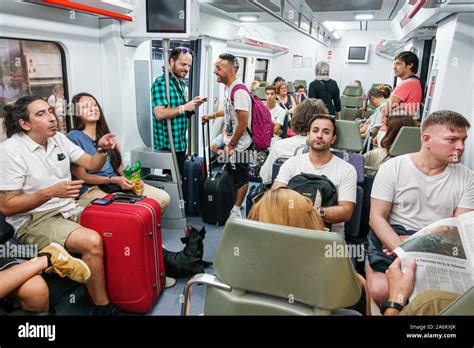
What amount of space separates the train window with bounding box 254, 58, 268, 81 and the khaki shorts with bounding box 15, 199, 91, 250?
978 centimetres

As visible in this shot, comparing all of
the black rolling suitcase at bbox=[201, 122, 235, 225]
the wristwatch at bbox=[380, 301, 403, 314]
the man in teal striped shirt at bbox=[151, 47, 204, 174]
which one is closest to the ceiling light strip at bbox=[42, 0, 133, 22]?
the man in teal striped shirt at bbox=[151, 47, 204, 174]

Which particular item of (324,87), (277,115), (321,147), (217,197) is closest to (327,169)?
(321,147)

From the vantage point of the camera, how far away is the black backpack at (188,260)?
2.98 meters

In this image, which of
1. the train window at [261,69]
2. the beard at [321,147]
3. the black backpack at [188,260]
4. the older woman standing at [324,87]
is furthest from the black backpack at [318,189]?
the train window at [261,69]

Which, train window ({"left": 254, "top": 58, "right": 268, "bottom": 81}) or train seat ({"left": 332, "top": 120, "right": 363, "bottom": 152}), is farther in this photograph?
train window ({"left": 254, "top": 58, "right": 268, "bottom": 81})

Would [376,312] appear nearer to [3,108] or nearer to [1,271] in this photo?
[1,271]

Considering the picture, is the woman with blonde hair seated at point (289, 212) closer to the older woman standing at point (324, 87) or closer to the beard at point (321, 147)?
the beard at point (321, 147)

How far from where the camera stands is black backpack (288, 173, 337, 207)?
7.83 feet

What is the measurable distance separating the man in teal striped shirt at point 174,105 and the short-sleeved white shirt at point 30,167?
3.98 ft

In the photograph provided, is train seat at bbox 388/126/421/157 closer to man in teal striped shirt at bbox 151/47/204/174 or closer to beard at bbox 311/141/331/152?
beard at bbox 311/141/331/152

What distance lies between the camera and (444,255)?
5.59ft

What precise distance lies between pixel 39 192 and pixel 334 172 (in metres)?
2.03

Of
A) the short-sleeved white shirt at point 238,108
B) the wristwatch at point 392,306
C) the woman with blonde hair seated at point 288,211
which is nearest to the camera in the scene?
the woman with blonde hair seated at point 288,211

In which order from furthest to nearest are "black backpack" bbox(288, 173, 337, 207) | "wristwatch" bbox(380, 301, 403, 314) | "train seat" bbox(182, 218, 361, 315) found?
"black backpack" bbox(288, 173, 337, 207) → "wristwatch" bbox(380, 301, 403, 314) → "train seat" bbox(182, 218, 361, 315)
